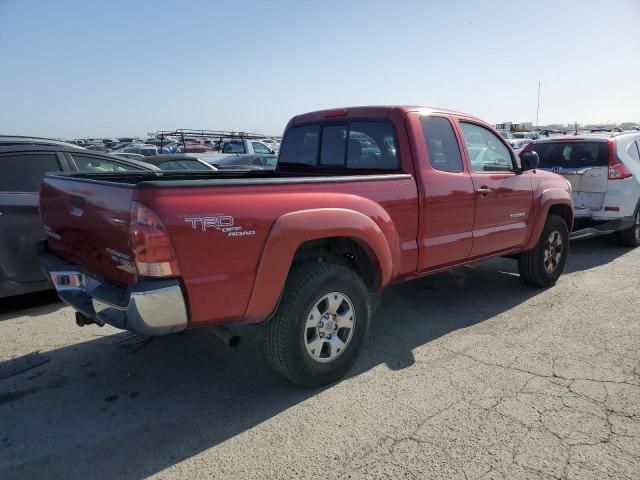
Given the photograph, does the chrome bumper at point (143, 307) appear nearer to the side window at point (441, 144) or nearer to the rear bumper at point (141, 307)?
the rear bumper at point (141, 307)

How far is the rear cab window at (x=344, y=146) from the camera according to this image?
398 centimetres

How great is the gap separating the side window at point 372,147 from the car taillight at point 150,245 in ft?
6.76

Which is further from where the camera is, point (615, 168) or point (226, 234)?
point (615, 168)

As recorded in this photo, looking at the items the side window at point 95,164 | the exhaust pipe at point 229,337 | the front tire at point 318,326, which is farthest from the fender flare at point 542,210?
the side window at point 95,164

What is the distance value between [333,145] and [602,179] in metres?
4.87

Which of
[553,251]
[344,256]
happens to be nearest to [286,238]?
[344,256]

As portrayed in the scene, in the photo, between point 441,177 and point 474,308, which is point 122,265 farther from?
point 474,308

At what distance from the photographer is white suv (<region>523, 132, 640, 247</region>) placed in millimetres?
7102

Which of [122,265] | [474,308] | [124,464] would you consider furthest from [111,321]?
[474,308]

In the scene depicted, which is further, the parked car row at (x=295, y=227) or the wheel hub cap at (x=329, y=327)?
the wheel hub cap at (x=329, y=327)

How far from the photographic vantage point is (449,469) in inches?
99.6

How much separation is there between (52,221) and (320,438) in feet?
7.90

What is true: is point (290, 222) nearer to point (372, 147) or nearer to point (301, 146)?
point (372, 147)

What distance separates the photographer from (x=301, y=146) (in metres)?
4.73
